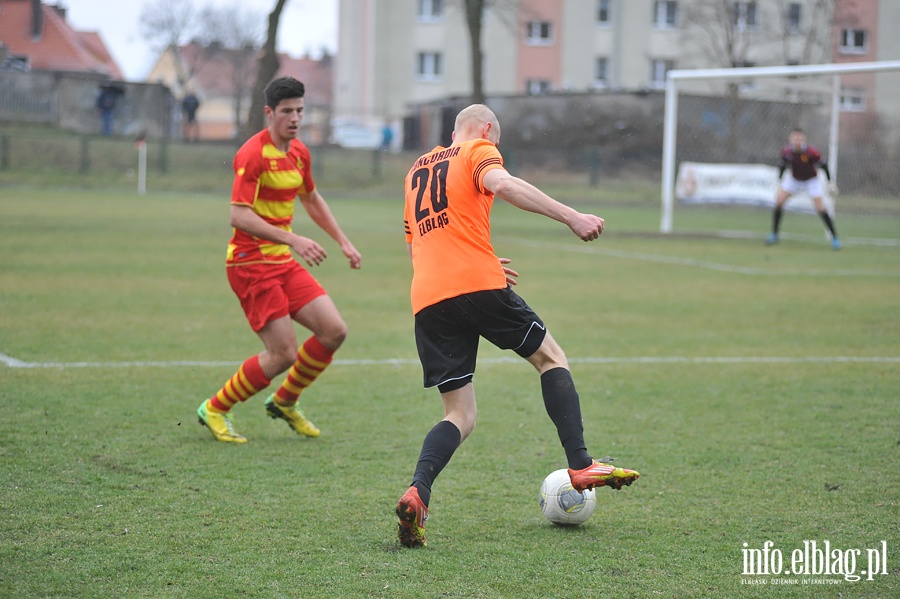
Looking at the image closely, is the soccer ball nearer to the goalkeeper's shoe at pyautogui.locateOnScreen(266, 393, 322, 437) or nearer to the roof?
the goalkeeper's shoe at pyautogui.locateOnScreen(266, 393, 322, 437)

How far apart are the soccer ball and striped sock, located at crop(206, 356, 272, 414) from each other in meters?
2.14

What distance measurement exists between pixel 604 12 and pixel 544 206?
179 feet

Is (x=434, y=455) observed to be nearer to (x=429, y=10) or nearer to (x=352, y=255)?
(x=352, y=255)

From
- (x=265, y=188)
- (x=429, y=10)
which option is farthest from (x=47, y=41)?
(x=265, y=188)

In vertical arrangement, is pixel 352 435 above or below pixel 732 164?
below

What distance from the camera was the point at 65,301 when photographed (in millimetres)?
10953

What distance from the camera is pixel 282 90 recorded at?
570 cm

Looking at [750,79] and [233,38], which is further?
[233,38]

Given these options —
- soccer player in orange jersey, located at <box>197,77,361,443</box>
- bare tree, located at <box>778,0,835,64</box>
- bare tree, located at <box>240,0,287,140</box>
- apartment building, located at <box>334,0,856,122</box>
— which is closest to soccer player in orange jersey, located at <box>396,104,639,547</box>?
soccer player in orange jersey, located at <box>197,77,361,443</box>

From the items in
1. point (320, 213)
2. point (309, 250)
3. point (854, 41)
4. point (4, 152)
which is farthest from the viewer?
point (4, 152)

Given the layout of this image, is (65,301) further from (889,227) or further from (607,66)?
(607,66)

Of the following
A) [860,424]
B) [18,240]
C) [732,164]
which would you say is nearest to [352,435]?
[860,424]

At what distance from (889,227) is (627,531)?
2119cm

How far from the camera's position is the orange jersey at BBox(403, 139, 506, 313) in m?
4.30
